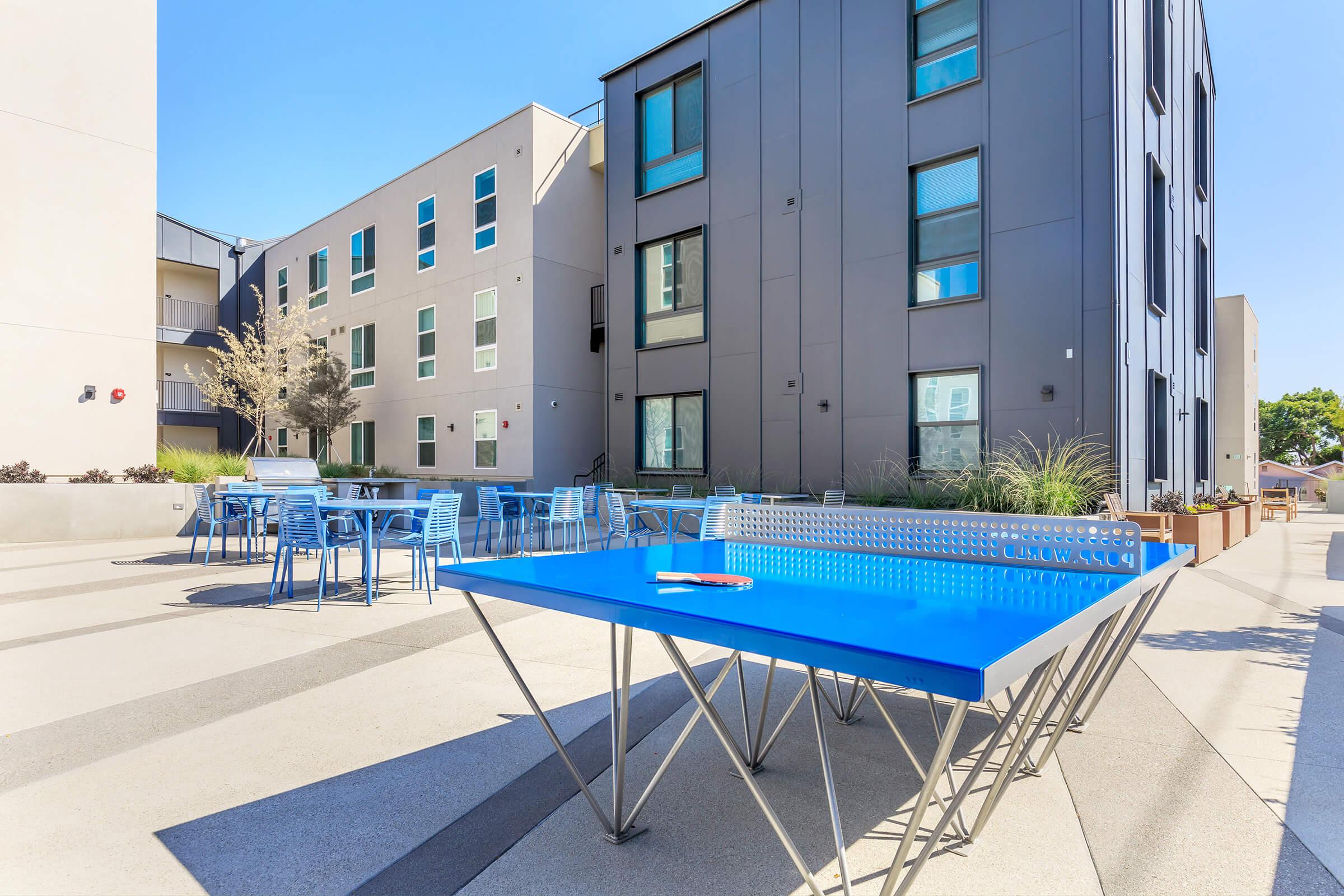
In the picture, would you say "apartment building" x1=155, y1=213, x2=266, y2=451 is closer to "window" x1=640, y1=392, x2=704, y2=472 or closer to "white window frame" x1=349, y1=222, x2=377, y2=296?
"white window frame" x1=349, y1=222, x2=377, y2=296

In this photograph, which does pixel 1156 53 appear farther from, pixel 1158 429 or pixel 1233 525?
pixel 1233 525

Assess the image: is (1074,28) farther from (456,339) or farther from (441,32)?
(456,339)

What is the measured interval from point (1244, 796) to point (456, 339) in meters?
17.5

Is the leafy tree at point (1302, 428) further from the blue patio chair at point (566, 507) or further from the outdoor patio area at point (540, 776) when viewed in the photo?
the outdoor patio area at point (540, 776)

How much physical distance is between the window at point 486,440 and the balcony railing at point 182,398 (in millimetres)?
12910

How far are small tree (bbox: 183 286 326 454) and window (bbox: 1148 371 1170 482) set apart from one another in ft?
63.8

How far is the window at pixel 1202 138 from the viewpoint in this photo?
15.9m

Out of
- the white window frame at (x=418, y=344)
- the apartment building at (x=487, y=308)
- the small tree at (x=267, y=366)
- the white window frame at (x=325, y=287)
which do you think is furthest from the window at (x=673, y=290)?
the white window frame at (x=325, y=287)

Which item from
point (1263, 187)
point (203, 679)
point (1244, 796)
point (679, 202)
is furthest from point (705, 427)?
point (1263, 187)

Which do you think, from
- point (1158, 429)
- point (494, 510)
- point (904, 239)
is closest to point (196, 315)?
point (494, 510)

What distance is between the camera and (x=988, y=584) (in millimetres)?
2336

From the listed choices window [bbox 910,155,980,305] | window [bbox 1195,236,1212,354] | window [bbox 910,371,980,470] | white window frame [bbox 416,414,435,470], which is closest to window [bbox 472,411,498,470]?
white window frame [bbox 416,414,435,470]

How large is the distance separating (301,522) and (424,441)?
12869 mm

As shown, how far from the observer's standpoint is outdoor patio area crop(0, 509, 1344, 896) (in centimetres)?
224
